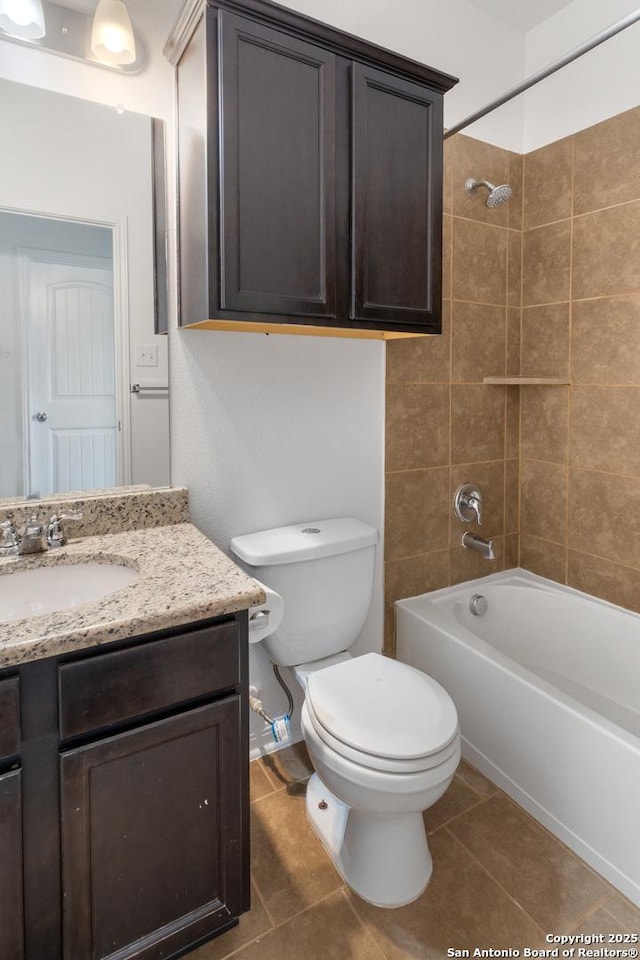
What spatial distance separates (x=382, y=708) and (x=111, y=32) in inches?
73.0

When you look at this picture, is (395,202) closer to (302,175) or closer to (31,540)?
(302,175)

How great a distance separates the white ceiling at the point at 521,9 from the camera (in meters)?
2.02

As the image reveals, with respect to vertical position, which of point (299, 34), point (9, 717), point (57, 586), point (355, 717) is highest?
point (299, 34)

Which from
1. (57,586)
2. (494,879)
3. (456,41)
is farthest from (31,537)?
(456,41)

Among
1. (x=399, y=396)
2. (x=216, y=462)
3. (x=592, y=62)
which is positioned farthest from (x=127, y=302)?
(x=592, y=62)

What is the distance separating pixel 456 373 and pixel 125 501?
1342mm

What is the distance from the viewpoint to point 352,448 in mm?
1923

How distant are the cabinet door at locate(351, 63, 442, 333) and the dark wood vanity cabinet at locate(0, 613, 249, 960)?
1.00m

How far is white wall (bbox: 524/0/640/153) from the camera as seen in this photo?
1868 mm

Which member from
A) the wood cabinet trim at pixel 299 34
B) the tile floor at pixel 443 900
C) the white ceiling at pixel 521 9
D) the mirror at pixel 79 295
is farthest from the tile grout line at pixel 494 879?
the white ceiling at pixel 521 9

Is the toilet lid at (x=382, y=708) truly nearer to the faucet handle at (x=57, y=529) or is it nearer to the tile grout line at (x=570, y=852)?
the tile grout line at (x=570, y=852)

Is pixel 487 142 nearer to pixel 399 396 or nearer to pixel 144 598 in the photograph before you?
pixel 399 396

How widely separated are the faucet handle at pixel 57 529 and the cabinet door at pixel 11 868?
22.4 inches

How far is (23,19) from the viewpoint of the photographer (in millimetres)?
1294
